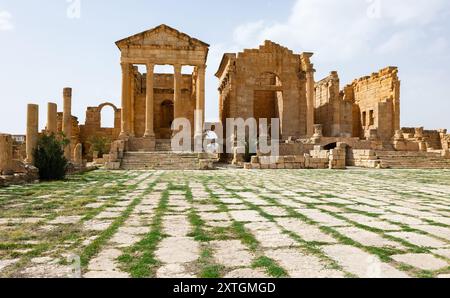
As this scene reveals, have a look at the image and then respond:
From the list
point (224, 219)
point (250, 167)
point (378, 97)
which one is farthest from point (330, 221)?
point (378, 97)

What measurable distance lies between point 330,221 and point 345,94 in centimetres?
3718

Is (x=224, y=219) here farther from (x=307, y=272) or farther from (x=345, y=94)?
(x=345, y=94)

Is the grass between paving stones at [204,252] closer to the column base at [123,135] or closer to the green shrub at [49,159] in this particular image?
the green shrub at [49,159]

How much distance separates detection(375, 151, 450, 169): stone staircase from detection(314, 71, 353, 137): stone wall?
9358 mm

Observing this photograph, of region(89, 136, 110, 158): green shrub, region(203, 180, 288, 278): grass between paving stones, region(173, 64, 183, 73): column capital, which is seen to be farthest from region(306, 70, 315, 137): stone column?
region(203, 180, 288, 278): grass between paving stones

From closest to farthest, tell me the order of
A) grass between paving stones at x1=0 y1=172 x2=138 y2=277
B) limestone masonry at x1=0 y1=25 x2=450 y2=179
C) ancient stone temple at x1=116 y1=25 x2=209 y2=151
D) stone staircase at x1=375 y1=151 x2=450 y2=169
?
grass between paving stones at x1=0 y1=172 x2=138 y2=277
stone staircase at x1=375 y1=151 x2=450 y2=169
limestone masonry at x1=0 y1=25 x2=450 y2=179
ancient stone temple at x1=116 y1=25 x2=209 y2=151

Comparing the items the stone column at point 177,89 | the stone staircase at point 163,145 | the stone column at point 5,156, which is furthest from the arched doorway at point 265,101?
the stone column at point 5,156

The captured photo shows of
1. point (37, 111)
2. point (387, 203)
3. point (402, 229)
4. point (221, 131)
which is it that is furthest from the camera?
Answer: point (221, 131)

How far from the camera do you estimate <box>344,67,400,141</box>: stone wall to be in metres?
32.8

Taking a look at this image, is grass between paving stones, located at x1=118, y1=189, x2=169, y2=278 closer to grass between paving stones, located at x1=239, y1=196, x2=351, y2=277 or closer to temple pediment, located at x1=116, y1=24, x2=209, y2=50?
grass between paving stones, located at x1=239, y1=196, x2=351, y2=277

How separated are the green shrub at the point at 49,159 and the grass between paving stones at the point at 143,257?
29.4ft

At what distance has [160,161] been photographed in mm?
22078

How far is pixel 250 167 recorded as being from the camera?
21.0 metres

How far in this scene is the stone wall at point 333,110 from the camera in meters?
34.1
